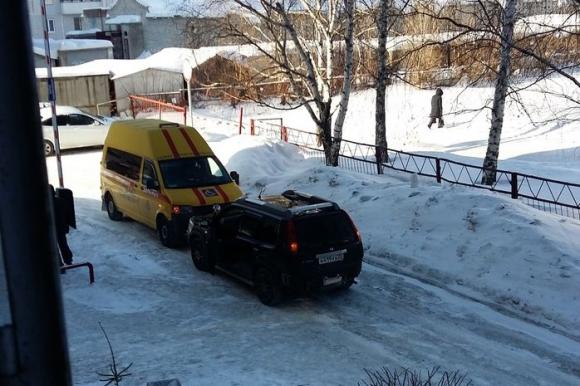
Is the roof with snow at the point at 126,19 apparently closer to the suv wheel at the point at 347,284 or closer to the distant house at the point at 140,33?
the distant house at the point at 140,33

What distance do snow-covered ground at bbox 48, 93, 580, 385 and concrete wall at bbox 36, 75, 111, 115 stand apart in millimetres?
18409

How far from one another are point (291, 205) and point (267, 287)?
132 cm

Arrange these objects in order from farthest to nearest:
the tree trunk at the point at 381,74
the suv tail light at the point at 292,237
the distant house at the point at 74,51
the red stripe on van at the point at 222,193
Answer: the distant house at the point at 74,51
the tree trunk at the point at 381,74
the red stripe on van at the point at 222,193
the suv tail light at the point at 292,237

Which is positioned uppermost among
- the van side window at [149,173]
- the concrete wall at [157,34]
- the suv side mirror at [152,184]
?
the concrete wall at [157,34]

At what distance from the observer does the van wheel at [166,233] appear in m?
12.4

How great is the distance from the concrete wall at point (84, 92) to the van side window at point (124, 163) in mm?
16449

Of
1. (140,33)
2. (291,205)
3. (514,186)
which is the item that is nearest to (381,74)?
(514,186)

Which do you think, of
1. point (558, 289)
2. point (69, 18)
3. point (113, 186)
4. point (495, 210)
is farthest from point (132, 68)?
point (69, 18)

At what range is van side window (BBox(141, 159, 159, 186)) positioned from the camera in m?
13.0

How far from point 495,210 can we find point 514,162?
10.4 meters

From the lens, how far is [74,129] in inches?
920

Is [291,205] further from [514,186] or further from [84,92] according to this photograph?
[84,92]

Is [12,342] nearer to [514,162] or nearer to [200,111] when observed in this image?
[514,162]

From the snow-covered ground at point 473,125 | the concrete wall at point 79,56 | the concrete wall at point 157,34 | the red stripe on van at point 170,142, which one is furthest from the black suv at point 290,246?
the concrete wall at point 157,34
